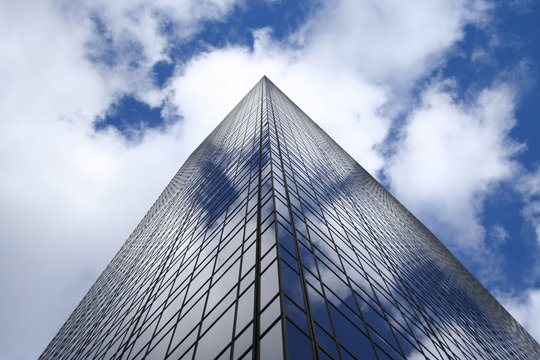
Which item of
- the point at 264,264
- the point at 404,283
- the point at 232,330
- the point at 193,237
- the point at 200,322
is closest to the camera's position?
the point at 232,330

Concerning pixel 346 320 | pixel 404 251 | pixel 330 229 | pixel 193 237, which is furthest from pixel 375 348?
pixel 404 251

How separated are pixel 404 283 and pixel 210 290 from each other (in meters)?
16.5

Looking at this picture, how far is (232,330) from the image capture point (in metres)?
12.1

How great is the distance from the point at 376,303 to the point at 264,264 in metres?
7.48

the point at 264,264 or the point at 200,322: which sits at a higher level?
the point at 264,264

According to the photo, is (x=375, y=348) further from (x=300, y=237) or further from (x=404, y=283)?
(x=404, y=283)

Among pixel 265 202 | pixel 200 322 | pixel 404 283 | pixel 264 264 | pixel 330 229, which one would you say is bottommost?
pixel 200 322

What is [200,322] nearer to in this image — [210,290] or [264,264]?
[210,290]

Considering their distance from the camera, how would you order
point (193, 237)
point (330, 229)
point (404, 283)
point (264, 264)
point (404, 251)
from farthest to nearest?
point (404, 251) < point (404, 283) < point (193, 237) < point (330, 229) < point (264, 264)

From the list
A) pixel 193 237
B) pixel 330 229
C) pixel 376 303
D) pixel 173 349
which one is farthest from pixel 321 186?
pixel 173 349

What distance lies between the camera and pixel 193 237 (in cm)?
2575

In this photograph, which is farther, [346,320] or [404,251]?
[404,251]

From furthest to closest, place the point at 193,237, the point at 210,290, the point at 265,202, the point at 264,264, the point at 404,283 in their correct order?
the point at 404,283 < the point at 193,237 < the point at 265,202 < the point at 210,290 < the point at 264,264

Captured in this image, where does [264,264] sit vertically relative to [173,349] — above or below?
above
